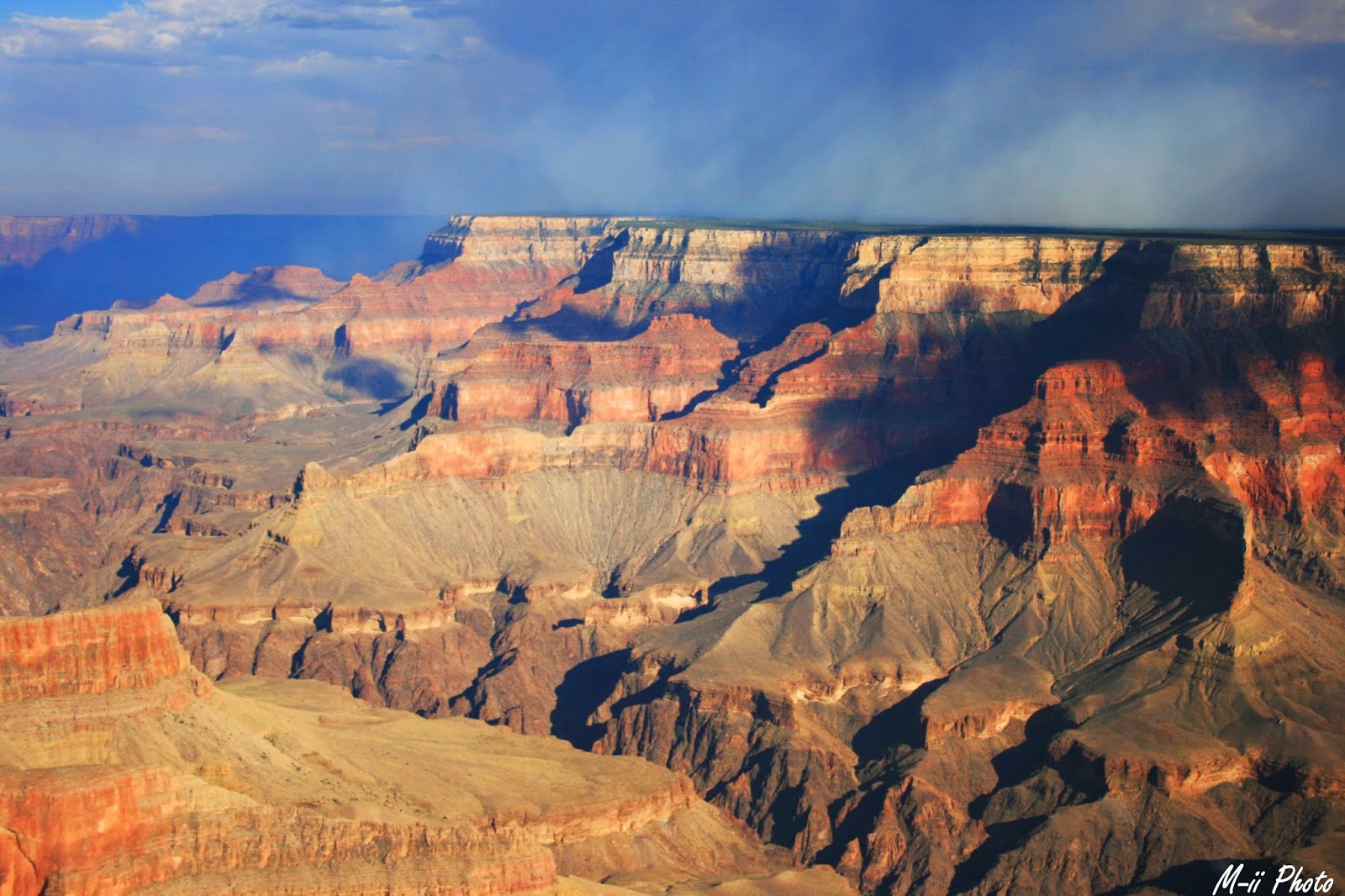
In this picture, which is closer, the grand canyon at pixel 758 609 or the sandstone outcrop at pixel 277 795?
the sandstone outcrop at pixel 277 795

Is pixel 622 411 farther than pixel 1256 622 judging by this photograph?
Yes

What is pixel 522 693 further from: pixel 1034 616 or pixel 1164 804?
pixel 1164 804

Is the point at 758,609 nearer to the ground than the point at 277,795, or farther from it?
nearer to the ground

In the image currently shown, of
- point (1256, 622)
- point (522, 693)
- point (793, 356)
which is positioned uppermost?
point (793, 356)

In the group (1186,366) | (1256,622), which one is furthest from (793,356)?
(1256,622)

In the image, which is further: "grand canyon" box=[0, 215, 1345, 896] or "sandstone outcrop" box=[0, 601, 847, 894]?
"grand canyon" box=[0, 215, 1345, 896]

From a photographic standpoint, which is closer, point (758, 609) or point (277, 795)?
point (277, 795)

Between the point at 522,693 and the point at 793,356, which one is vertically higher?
the point at 793,356

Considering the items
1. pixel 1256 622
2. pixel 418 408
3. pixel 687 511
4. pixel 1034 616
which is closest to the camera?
pixel 1256 622
